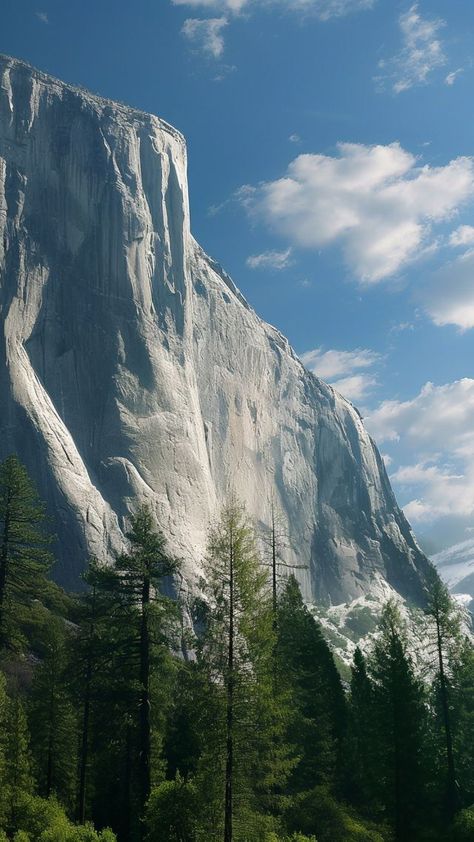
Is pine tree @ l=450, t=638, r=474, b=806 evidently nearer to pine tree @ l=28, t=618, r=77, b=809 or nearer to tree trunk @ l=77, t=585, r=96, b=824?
tree trunk @ l=77, t=585, r=96, b=824

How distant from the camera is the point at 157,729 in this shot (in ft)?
96.8

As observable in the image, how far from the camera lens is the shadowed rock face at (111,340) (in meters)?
87.2

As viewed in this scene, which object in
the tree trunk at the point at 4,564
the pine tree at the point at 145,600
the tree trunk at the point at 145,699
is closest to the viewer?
the tree trunk at the point at 145,699

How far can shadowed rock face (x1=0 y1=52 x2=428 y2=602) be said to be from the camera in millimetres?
87250

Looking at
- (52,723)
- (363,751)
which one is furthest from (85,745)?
(363,751)

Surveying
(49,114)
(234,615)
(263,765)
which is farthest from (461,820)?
(49,114)

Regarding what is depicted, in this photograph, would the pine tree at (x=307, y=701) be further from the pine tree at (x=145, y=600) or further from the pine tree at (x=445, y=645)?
the pine tree at (x=145, y=600)

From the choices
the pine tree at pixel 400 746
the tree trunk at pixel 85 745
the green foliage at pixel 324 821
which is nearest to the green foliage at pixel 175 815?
the green foliage at pixel 324 821

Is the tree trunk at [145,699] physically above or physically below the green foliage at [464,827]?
above

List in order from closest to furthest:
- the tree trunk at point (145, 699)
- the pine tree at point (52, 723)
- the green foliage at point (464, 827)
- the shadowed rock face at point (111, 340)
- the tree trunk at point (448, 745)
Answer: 1. the tree trunk at point (145, 699)
2. the green foliage at point (464, 827)
3. the pine tree at point (52, 723)
4. the tree trunk at point (448, 745)
5. the shadowed rock face at point (111, 340)

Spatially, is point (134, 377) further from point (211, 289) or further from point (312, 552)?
point (312, 552)

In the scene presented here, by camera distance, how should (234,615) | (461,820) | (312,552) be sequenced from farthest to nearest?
(312,552) → (461,820) → (234,615)

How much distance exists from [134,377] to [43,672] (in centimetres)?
6959

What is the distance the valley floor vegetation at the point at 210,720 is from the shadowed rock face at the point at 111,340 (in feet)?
158
